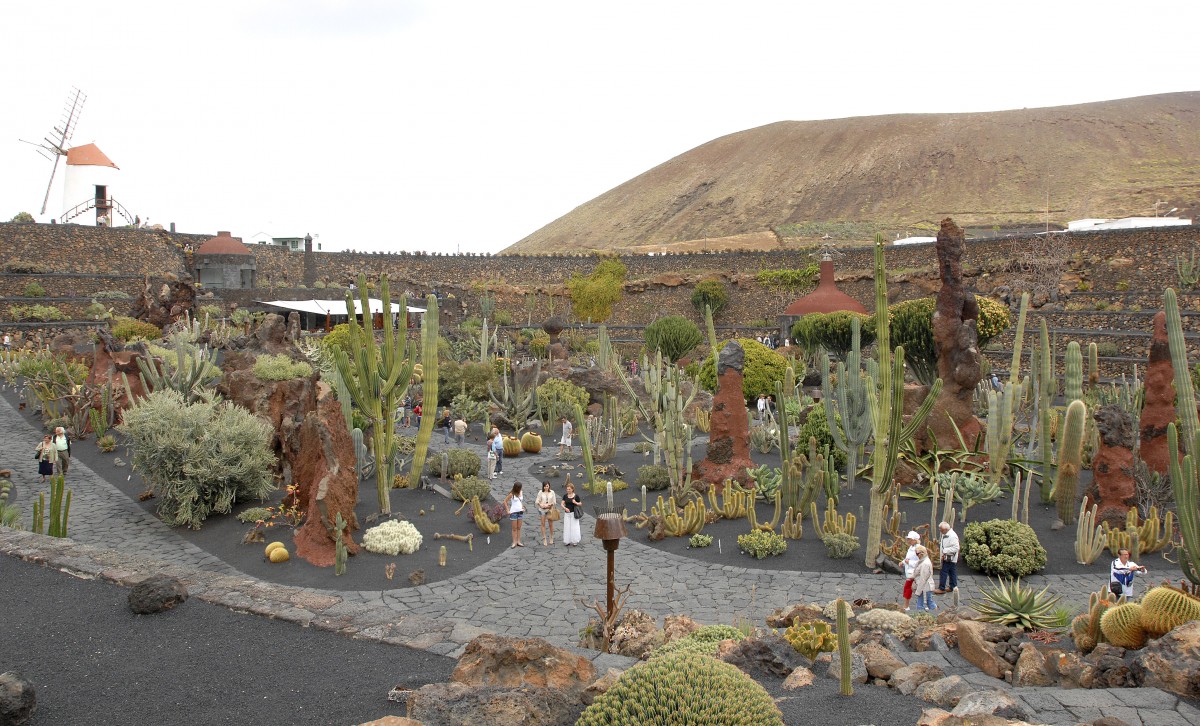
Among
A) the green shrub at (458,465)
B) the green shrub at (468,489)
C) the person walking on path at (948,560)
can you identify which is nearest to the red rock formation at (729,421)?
the green shrub at (468,489)

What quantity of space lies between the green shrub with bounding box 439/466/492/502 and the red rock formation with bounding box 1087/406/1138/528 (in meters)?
7.88

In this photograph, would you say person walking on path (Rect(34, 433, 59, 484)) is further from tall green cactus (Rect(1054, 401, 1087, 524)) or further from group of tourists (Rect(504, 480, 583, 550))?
tall green cactus (Rect(1054, 401, 1087, 524))

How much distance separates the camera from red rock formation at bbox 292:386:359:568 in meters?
9.32

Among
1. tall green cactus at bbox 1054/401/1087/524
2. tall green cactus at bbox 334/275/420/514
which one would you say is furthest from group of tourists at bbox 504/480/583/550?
tall green cactus at bbox 1054/401/1087/524

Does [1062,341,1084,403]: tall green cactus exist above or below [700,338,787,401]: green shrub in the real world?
above

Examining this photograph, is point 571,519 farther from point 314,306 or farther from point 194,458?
point 314,306

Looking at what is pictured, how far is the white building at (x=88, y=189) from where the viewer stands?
137 feet

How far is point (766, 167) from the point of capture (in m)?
85.6

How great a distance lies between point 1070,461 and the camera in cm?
1009

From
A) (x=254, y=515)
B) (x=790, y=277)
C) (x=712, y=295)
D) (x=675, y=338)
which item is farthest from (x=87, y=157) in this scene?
(x=254, y=515)

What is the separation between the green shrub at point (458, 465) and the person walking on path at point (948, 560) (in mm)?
7163

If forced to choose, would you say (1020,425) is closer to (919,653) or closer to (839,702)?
(919,653)

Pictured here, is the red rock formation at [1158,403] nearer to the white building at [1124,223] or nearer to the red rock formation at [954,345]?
the red rock formation at [954,345]

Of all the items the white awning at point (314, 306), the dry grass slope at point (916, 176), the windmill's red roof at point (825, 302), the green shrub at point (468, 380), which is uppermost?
the dry grass slope at point (916, 176)
